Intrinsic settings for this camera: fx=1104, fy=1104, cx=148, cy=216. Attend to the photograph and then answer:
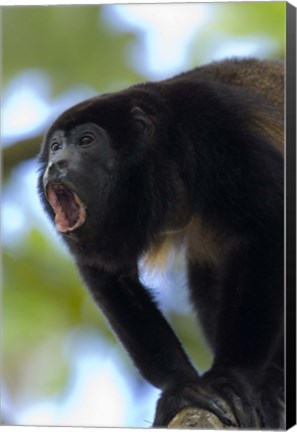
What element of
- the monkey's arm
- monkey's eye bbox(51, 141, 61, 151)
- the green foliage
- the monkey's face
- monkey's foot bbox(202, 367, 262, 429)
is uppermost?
the green foliage

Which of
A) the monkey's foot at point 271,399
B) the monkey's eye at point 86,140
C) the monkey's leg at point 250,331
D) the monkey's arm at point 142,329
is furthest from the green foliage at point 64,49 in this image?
the monkey's foot at point 271,399

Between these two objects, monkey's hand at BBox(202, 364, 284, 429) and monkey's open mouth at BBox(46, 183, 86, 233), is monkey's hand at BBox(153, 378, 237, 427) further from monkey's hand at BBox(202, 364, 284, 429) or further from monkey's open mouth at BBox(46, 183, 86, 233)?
monkey's open mouth at BBox(46, 183, 86, 233)

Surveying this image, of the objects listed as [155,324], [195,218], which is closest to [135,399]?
[155,324]

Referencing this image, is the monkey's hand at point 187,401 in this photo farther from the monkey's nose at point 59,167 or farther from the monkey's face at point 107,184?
the monkey's nose at point 59,167

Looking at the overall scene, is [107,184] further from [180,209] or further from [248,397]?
[248,397]

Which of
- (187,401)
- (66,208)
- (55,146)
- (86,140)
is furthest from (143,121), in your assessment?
(187,401)

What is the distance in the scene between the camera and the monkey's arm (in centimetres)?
405

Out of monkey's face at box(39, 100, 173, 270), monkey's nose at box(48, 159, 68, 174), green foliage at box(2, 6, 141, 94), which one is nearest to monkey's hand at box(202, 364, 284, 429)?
monkey's face at box(39, 100, 173, 270)

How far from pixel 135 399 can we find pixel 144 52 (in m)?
1.42

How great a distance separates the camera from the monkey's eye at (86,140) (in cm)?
408

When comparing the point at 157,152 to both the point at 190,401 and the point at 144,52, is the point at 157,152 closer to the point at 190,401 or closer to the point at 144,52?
the point at 144,52

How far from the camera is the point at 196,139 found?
14.0 feet

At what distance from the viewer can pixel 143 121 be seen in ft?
13.7

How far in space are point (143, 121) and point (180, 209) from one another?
0.40m
